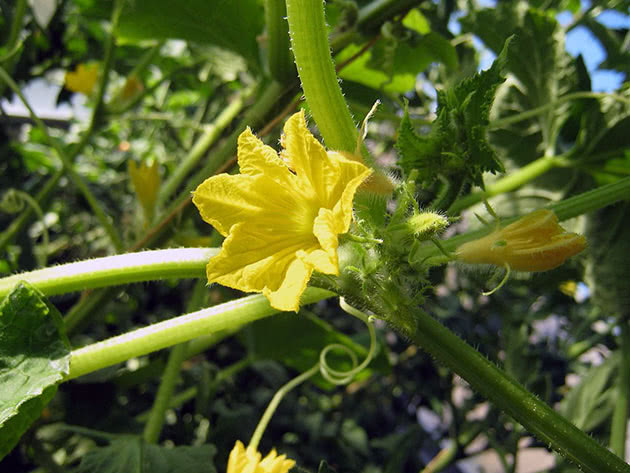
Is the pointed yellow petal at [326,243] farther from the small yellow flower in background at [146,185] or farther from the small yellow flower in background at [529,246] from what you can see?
the small yellow flower in background at [146,185]

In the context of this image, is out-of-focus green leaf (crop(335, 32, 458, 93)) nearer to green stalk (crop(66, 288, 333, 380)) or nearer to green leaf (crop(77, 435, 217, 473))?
green stalk (crop(66, 288, 333, 380))

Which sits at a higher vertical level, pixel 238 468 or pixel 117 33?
pixel 117 33

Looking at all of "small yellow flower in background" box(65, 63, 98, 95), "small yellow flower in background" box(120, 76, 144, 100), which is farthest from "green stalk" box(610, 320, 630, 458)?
"small yellow flower in background" box(65, 63, 98, 95)

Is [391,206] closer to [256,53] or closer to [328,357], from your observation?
[256,53]

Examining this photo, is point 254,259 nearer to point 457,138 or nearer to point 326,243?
point 326,243


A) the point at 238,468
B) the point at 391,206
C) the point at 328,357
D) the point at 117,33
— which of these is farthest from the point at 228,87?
the point at 238,468
